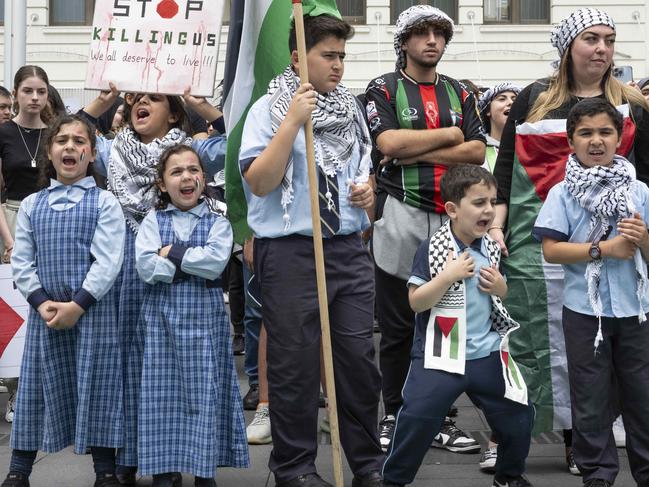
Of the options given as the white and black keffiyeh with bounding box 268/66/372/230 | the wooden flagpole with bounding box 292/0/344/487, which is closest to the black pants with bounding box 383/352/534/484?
the wooden flagpole with bounding box 292/0/344/487

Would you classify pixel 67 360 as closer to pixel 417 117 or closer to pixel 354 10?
pixel 417 117

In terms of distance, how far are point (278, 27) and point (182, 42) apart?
816 millimetres

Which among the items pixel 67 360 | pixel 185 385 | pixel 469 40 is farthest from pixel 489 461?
pixel 469 40

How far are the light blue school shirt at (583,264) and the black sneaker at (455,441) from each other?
1142mm

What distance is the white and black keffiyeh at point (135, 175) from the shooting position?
5.33 metres

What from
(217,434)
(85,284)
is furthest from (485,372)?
(85,284)

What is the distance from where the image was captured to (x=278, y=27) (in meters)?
5.15

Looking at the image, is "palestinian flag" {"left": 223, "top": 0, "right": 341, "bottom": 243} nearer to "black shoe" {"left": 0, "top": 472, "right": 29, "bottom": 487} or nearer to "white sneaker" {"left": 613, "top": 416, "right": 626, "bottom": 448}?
"black shoe" {"left": 0, "top": 472, "right": 29, "bottom": 487}

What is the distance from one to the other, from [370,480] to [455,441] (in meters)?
1.02

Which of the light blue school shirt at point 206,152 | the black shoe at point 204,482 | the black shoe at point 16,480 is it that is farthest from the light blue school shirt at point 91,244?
the black shoe at point 204,482

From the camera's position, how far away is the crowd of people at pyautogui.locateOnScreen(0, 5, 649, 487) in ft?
15.7

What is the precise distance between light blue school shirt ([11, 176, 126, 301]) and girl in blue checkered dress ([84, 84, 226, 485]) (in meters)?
0.17

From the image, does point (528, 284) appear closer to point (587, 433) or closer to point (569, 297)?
point (569, 297)

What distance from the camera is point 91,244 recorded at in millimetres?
5125
